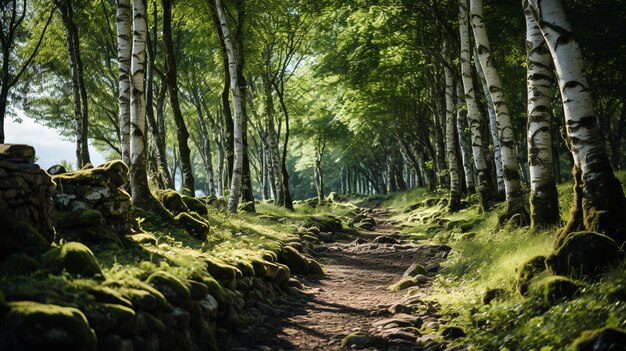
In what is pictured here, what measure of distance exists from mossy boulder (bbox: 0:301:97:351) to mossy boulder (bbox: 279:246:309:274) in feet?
22.0

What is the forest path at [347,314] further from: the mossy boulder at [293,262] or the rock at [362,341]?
the mossy boulder at [293,262]

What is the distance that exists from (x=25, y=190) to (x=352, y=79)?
2026 cm

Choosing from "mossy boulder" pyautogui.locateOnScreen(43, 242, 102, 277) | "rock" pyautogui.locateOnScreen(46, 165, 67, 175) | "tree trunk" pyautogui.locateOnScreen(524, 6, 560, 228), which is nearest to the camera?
"mossy boulder" pyautogui.locateOnScreen(43, 242, 102, 277)

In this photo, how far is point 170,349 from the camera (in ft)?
16.3

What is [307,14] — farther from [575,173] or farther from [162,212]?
[575,173]

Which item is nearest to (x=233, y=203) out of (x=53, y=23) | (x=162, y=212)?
(x=162, y=212)

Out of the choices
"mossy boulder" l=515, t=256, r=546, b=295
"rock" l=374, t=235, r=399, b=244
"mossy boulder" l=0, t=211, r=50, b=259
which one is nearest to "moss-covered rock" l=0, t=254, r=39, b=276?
"mossy boulder" l=0, t=211, r=50, b=259

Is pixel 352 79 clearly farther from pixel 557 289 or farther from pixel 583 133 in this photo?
pixel 557 289

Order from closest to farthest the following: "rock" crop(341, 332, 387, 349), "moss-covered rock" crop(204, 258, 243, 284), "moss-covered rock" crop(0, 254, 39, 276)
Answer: "moss-covered rock" crop(0, 254, 39, 276) → "rock" crop(341, 332, 387, 349) → "moss-covered rock" crop(204, 258, 243, 284)

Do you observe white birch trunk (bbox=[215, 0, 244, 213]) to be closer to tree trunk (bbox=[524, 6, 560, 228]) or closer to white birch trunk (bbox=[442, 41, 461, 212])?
white birch trunk (bbox=[442, 41, 461, 212])

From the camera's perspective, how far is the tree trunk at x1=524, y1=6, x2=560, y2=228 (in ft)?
29.3

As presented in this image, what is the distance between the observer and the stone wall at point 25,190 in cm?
566

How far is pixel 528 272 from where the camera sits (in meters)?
6.20

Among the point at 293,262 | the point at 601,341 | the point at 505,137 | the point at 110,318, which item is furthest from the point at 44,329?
the point at 505,137
